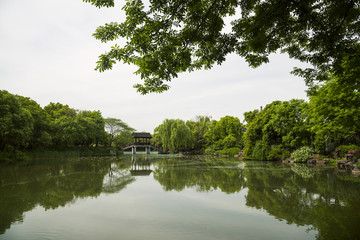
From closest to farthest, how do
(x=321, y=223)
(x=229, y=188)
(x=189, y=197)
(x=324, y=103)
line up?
1. (x=321, y=223)
2. (x=189, y=197)
3. (x=229, y=188)
4. (x=324, y=103)

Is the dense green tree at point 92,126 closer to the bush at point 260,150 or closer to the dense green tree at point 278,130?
the dense green tree at point 278,130

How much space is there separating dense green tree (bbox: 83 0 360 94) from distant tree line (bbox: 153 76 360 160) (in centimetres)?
118

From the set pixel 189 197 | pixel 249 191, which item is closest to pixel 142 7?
pixel 189 197

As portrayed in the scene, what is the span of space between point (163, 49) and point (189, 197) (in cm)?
400

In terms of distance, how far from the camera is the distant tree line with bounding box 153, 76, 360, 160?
10617 mm

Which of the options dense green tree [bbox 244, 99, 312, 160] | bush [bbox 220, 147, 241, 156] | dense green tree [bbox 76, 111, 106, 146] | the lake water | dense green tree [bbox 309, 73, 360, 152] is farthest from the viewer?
dense green tree [bbox 76, 111, 106, 146]

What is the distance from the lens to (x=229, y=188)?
6.84 m

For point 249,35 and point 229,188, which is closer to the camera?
point 249,35

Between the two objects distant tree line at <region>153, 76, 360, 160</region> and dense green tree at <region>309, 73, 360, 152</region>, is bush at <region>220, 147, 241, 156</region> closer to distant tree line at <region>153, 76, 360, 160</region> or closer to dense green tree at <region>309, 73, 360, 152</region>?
distant tree line at <region>153, 76, 360, 160</region>

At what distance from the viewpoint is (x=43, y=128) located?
26.9 metres

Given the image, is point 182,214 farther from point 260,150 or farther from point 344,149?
point 260,150

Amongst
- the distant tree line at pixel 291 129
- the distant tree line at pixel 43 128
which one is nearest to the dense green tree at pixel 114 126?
the distant tree line at pixel 43 128

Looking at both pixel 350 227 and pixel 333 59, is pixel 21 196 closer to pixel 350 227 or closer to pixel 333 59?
pixel 350 227

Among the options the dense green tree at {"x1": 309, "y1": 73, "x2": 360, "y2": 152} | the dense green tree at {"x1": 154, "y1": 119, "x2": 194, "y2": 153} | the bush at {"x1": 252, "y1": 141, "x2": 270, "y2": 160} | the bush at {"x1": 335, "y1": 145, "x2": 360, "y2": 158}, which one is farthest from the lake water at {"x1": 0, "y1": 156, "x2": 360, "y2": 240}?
the dense green tree at {"x1": 154, "y1": 119, "x2": 194, "y2": 153}
